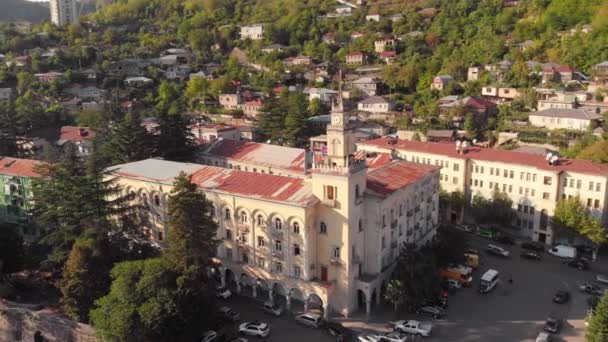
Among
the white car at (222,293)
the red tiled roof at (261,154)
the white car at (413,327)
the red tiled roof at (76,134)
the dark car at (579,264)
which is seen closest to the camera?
the white car at (413,327)

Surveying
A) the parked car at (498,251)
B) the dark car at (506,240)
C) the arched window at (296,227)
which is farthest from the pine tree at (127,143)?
the dark car at (506,240)

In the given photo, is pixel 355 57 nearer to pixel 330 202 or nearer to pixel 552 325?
pixel 330 202

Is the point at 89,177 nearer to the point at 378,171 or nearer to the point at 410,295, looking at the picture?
the point at 378,171

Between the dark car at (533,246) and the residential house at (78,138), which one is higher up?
the residential house at (78,138)

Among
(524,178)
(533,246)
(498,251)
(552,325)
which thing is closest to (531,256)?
(533,246)

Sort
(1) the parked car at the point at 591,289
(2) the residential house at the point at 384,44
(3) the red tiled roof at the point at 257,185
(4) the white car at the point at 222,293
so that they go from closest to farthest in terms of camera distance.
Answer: (3) the red tiled roof at the point at 257,185 → (4) the white car at the point at 222,293 → (1) the parked car at the point at 591,289 → (2) the residential house at the point at 384,44

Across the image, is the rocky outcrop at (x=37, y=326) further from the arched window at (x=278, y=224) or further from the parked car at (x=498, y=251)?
the parked car at (x=498, y=251)

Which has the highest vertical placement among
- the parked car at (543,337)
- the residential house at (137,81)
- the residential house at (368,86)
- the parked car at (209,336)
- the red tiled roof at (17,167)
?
the residential house at (137,81)

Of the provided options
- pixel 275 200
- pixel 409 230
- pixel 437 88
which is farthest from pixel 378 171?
pixel 437 88
